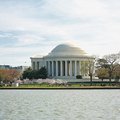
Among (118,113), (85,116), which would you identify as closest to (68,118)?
(85,116)

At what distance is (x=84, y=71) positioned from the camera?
160 metres

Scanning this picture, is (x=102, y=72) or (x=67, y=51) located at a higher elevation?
(x=67, y=51)

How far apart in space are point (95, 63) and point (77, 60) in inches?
1151

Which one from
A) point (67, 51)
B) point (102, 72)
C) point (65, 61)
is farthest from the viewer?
point (67, 51)

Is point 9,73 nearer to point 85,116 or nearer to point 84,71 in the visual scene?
point 84,71

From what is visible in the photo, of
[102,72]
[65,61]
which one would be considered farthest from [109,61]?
[65,61]

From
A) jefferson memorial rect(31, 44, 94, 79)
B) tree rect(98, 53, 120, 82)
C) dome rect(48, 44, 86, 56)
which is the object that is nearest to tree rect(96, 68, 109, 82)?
tree rect(98, 53, 120, 82)

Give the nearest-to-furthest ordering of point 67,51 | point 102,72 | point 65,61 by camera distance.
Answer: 1. point 102,72
2. point 65,61
3. point 67,51

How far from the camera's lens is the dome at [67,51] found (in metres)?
180

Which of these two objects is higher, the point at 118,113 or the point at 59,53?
the point at 59,53

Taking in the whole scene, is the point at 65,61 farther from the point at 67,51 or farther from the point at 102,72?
the point at 102,72

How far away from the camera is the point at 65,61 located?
18038 cm

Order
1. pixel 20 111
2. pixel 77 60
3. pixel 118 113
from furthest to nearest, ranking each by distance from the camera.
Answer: pixel 77 60 → pixel 20 111 → pixel 118 113

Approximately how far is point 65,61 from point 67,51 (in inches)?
167
